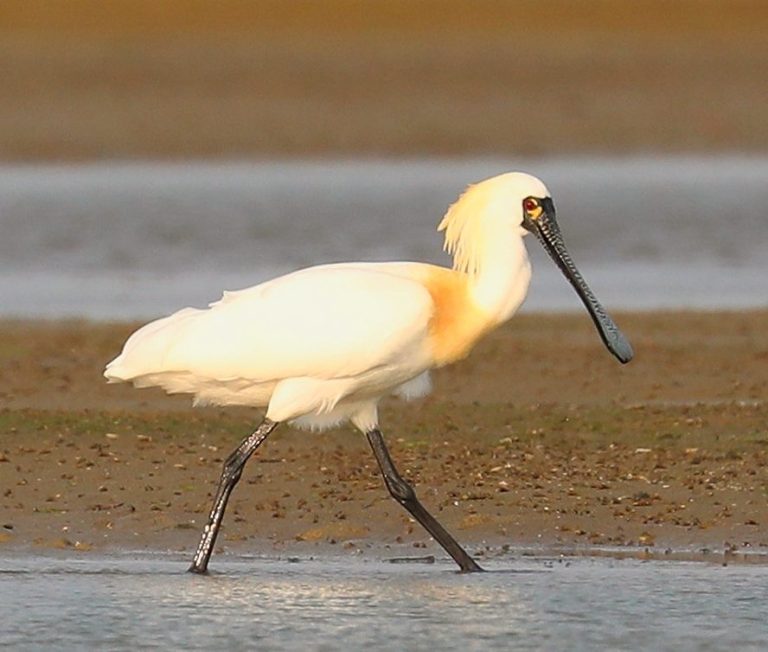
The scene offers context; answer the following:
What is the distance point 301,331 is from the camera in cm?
871

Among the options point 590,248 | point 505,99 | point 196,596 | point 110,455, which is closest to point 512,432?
point 110,455

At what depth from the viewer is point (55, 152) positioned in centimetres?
2797

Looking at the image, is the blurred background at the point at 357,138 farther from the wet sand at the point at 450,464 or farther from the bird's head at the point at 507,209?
the bird's head at the point at 507,209

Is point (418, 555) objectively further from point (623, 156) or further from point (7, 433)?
point (623, 156)

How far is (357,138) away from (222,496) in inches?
803

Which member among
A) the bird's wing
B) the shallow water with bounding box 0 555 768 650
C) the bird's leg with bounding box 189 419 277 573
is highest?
the bird's wing

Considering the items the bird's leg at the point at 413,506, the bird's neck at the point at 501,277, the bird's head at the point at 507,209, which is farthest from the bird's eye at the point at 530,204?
the bird's leg at the point at 413,506

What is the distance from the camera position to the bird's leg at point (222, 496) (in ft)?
28.3

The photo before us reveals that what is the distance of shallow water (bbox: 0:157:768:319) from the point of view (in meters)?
17.2

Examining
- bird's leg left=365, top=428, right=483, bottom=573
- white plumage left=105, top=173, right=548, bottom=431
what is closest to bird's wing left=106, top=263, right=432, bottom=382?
white plumage left=105, top=173, right=548, bottom=431

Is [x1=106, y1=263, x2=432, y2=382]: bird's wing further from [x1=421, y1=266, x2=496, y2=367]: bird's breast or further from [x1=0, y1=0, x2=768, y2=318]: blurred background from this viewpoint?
[x1=0, y1=0, x2=768, y2=318]: blurred background

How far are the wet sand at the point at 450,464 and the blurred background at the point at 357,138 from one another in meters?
3.35

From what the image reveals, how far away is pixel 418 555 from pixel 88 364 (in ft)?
16.1

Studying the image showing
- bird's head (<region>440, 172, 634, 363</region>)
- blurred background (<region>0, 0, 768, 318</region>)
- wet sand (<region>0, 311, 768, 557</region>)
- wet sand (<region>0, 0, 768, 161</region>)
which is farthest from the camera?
wet sand (<region>0, 0, 768, 161</region>)
